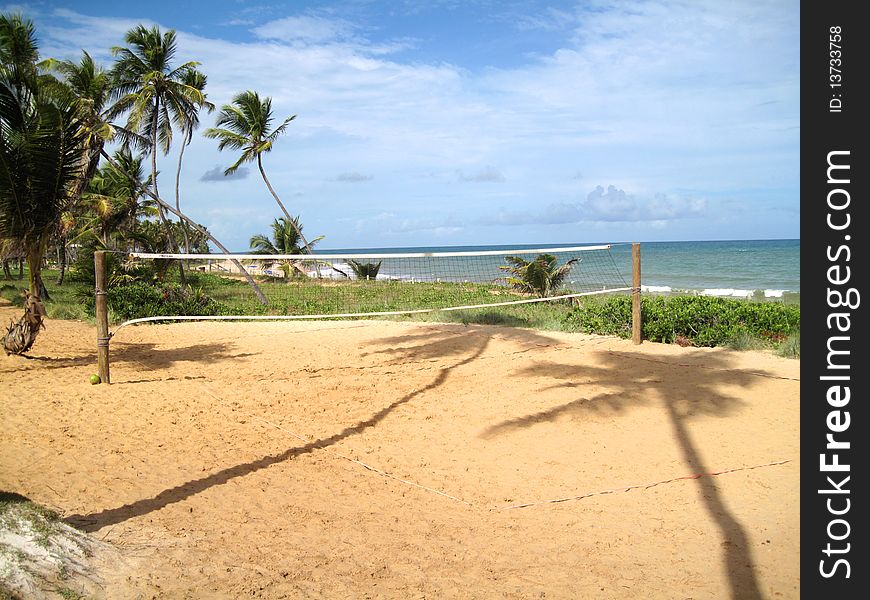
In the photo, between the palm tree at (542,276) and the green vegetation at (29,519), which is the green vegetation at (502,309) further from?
the green vegetation at (29,519)

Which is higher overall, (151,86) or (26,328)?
(151,86)

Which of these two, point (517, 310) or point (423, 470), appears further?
point (517, 310)

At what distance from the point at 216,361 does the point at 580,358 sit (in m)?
4.73

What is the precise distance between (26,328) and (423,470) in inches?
222

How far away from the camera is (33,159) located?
7.05 metres

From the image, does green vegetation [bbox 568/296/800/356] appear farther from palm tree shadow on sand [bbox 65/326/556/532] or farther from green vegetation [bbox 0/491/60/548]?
green vegetation [bbox 0/491/60/548]

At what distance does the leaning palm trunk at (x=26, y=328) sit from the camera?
7609mm

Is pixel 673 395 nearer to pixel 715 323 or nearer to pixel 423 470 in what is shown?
pixel 423 470

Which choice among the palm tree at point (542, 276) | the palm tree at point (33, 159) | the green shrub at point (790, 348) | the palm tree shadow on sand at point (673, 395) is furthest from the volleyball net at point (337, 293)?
the green shrub at point (790, 348)

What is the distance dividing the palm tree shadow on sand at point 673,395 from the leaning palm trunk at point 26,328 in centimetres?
560

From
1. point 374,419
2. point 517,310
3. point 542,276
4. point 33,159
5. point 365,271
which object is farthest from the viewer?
point 365,271

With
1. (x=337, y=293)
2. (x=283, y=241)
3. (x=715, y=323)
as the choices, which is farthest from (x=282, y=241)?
(x=715, y=323)

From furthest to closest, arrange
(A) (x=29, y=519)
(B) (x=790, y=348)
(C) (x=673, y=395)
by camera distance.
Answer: (B) (x=790, y=348) < (C) (x=673, y=395) < (A) (x=29, y=519)

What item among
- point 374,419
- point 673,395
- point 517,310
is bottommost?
point 374,419
